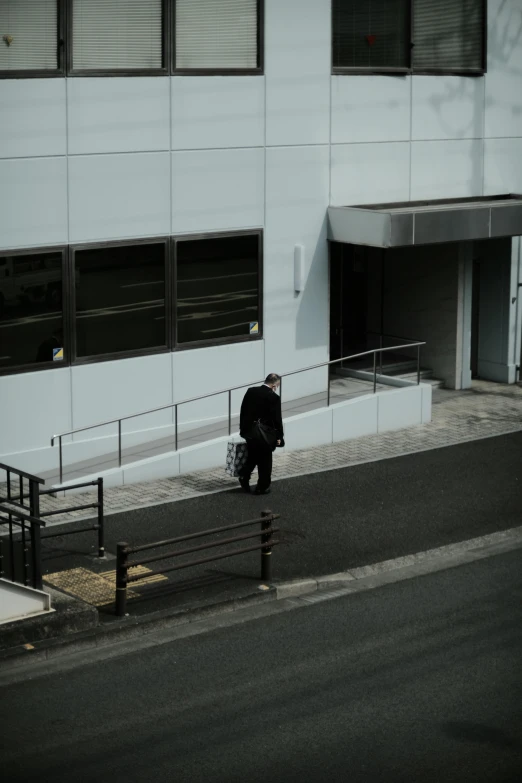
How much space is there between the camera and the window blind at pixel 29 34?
16672 millimetres

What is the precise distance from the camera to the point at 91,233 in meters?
17.8

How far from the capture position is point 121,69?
17.8 meters

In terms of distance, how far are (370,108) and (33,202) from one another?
6791 millimetres

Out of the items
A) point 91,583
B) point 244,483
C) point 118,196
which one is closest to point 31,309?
point 118,196

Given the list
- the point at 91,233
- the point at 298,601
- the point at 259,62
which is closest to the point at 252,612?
the point at 298,601

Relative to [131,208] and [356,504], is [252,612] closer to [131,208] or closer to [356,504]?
[356,504]

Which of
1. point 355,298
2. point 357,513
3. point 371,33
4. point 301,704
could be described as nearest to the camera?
point 301,704

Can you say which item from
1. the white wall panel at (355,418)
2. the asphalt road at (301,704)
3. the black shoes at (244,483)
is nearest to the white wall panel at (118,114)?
the white wall panel at (355,418)

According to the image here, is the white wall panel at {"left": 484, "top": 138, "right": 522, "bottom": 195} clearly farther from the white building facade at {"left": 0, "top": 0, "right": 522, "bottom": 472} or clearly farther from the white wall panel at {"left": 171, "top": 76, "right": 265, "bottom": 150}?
the white wall panel at {"left": 171, "top": 76, "right": 265, "bottom": 150}

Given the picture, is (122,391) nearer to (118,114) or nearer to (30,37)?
(118,114)

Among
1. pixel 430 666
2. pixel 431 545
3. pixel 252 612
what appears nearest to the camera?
pixel 430 666

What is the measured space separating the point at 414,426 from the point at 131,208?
6.22 meters

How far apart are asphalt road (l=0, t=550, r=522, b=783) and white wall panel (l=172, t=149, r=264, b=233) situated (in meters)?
7.81

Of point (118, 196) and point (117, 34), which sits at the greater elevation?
point (117, 34)
